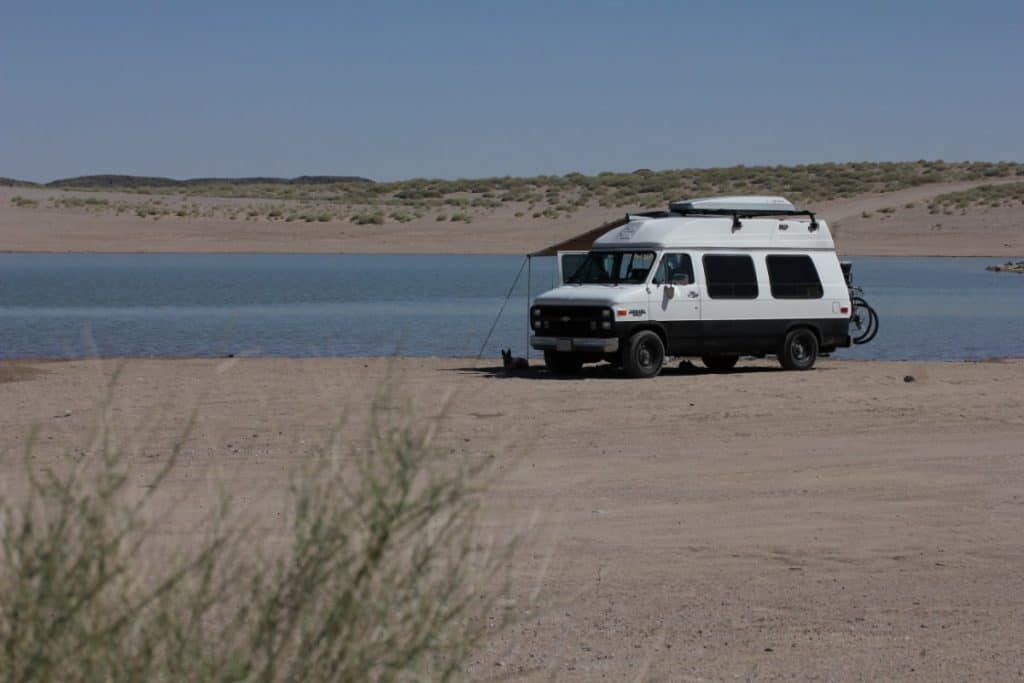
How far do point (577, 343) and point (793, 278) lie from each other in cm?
348

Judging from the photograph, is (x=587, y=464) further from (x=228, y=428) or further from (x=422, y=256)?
(x=422, y=256)

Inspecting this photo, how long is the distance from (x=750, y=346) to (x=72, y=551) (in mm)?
18261

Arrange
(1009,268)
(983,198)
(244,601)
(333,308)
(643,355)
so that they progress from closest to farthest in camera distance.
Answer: (244,601)
(643,355)
(333,308)
(1009,268)
(983,198)

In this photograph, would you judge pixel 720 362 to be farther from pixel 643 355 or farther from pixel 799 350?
pixel 643 355

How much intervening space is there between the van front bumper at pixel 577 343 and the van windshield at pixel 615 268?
0.97m

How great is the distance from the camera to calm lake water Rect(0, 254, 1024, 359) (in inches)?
1097

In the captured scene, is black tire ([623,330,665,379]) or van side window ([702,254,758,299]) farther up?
van side window ([702,254,758,299])

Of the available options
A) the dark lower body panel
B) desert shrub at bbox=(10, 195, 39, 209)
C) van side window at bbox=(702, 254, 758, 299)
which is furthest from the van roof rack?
desert shrub at bbox=(10, 195, 39, 209)

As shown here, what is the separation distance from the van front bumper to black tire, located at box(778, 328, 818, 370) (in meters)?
3.02

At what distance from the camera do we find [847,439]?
15.5 meters

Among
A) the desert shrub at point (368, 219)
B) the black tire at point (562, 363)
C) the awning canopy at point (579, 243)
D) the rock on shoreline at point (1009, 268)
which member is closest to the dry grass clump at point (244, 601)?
the black tire at point (562, 363)

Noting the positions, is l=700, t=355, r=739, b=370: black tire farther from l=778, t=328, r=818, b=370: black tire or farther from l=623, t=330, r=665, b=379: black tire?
l=623, t=330, r=665, b=379: black tire

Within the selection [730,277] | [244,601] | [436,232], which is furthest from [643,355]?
[436,232]

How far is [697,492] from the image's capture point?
12.4 m
